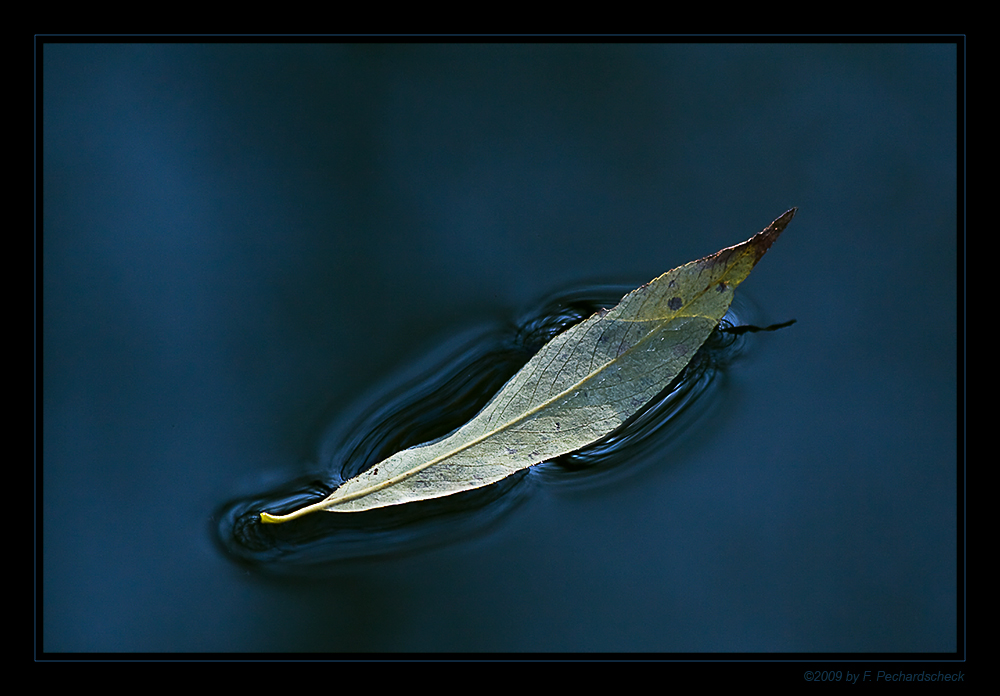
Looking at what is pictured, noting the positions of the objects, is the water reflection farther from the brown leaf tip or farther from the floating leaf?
the brown leaf tip

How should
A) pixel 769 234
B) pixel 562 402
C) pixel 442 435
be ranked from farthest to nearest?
pixel 442 435, pixel 562 402, pixel 769 234

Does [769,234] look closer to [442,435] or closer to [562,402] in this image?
[562,402]

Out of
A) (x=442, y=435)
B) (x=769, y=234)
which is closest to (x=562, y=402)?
(x=442, y=435)

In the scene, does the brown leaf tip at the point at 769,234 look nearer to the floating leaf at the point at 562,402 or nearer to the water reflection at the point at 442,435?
the floating leaf at the point at 562,402

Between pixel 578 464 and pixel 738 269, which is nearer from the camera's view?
pixel 738 269

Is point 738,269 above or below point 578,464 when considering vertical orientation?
above
